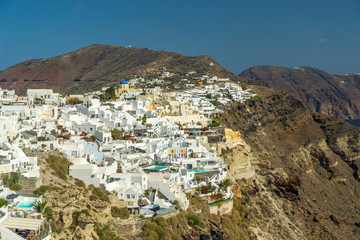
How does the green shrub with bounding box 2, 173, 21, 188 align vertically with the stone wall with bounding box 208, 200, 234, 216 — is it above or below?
above

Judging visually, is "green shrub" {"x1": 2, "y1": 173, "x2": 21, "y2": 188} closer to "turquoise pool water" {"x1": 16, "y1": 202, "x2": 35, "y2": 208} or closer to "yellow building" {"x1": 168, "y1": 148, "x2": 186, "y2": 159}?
"turquoise pool water" {"x1": 16, "y1": 202, "x2": 35, "y2": 208}

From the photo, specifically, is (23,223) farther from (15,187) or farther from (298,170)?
(298,170)

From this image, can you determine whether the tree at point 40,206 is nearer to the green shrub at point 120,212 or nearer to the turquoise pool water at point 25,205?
the turquoise pool water at point 25,205

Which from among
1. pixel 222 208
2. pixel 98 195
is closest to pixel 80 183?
pixel 98 195

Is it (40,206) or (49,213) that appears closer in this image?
(49,213)

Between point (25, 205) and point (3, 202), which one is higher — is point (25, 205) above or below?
below

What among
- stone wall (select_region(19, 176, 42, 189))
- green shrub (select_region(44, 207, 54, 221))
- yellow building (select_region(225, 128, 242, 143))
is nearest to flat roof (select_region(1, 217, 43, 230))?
green shrub (select_region(44, 207, 54, 221))

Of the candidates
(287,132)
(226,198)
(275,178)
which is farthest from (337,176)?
(226,198)
